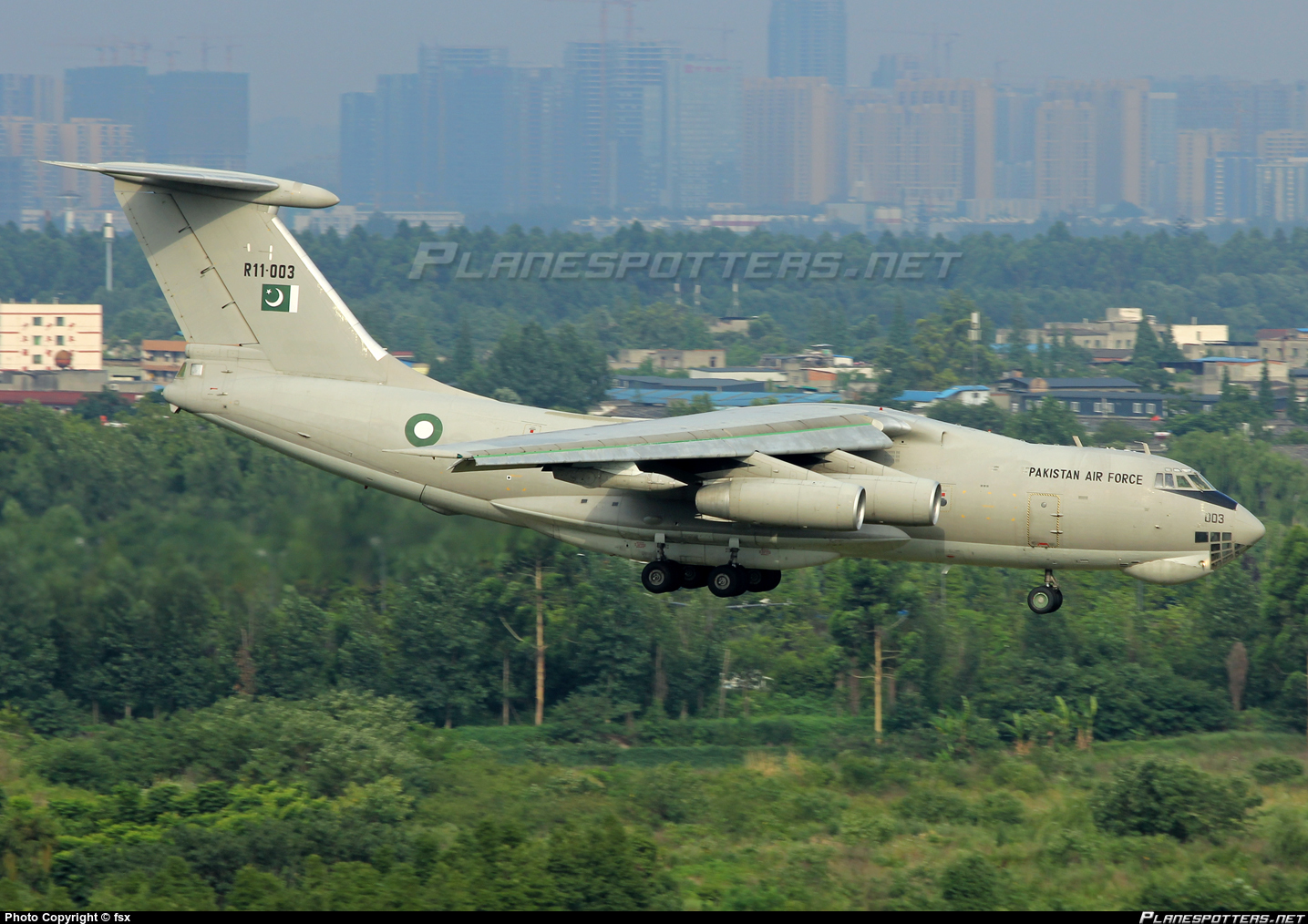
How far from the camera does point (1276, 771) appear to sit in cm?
3781

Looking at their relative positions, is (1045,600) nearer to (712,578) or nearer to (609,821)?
(712,578)

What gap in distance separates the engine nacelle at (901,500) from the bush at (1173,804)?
13.4 meters

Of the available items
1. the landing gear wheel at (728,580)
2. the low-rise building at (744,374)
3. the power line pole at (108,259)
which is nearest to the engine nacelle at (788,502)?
the landing gear wheel at (728,580)

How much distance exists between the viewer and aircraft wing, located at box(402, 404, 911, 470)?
19.2m

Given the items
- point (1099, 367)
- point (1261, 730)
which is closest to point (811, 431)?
point (1261, 730)

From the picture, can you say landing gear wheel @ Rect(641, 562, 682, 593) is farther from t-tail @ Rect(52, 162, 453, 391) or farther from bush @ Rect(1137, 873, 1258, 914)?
bush @ Rect(1137, 873, 1258, 914)

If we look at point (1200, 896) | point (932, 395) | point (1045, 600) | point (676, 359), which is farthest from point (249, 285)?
point (676, 359)

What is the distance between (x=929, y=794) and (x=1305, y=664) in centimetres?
1805

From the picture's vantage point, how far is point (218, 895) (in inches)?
1158

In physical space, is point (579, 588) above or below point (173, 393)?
below

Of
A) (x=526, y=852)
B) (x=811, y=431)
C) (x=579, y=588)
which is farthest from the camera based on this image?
(x=579, y=588)

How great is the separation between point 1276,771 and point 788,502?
22.1m
